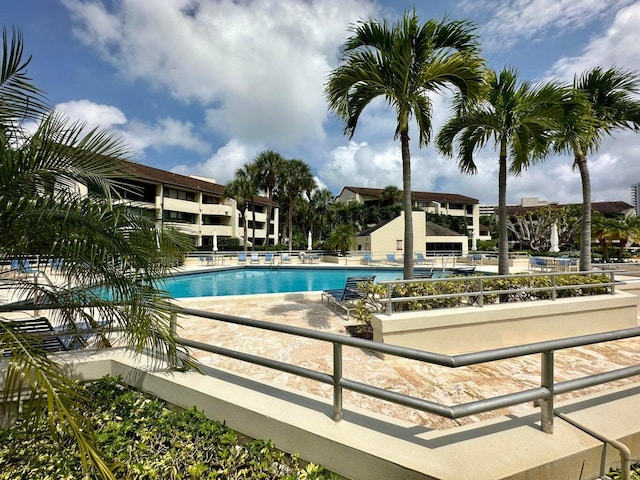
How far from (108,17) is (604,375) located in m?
13.3

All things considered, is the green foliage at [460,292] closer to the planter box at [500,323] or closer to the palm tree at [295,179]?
the planter box at [500,323]

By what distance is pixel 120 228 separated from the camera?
2.80m

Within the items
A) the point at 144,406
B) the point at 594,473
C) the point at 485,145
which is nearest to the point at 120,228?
the point at 144,406

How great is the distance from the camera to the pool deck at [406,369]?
436cm

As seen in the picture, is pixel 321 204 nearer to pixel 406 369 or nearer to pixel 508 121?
pixel 508 121

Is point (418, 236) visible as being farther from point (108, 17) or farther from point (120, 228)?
point (120, 228)

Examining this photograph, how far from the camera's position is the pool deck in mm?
4355

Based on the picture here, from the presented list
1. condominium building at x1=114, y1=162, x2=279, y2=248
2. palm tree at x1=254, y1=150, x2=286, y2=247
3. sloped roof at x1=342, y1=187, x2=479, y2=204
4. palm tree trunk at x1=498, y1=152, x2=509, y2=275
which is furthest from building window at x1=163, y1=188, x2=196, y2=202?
palm tree trunk at x1=498, y1=152, x2=509, y2=275

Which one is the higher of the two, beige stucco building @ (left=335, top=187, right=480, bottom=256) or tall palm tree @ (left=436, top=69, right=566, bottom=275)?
tall palm tree @ (left=436, top=69, right=566, bottom=275)

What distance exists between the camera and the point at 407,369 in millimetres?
5371

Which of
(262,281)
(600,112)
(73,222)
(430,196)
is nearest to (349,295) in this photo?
(73,222)

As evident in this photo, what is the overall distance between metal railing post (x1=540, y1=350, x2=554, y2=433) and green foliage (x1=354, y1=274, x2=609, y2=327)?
4.16m

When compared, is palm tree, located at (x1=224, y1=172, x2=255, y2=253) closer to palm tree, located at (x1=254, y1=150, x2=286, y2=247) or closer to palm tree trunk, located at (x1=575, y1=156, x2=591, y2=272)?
palm tree, located at (x1=254, y1=150, x2=286, y2=247)

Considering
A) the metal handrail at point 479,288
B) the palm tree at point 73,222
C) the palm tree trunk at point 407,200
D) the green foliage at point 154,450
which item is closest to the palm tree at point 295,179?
the palm tree trunk at point 407,200
